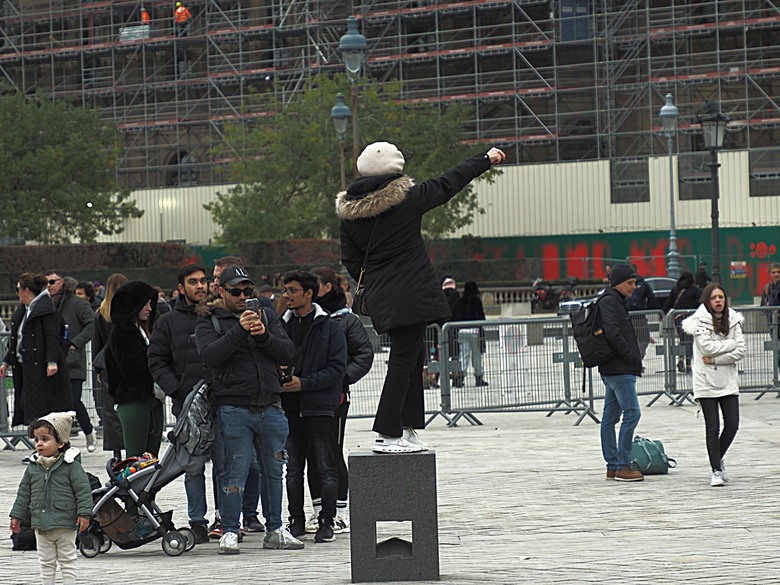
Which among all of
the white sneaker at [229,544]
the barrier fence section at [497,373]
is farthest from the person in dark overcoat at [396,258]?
the barrier fence section at [497,373]

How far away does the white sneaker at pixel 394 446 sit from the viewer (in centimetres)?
836

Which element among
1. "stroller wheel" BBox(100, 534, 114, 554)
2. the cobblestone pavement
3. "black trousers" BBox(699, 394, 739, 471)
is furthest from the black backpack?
"stroller wheel" BBox(100, 534, 114, 554)

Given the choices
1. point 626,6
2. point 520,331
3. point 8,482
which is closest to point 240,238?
point 626,6

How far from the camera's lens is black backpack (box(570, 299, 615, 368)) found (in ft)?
42.4

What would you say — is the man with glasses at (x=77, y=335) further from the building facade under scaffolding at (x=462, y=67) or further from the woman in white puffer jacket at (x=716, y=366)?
the building facade under scaffolding at (x=462, y=67)

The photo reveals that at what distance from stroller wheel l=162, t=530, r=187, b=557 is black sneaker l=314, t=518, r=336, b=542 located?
3.03 ft

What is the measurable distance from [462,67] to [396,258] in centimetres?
4910

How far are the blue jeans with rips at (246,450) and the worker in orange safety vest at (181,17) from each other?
51.3m

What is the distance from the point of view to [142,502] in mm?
9805

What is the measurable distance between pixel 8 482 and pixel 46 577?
234 inches

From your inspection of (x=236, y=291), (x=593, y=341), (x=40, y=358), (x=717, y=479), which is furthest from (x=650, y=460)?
(x=40, y=358)

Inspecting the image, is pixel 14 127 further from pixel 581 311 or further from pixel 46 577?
pixel 46 577

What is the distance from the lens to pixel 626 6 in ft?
172

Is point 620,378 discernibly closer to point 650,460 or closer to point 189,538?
point 650,460
